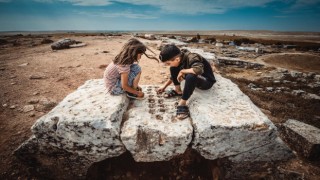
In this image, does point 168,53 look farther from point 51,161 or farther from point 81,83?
point 81,83

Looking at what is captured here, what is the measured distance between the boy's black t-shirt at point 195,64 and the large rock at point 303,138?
1.92 m

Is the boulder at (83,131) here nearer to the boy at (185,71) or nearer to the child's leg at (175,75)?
the boy at (185,71)

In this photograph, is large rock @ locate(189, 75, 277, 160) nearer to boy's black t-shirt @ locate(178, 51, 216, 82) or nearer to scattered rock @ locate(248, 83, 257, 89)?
boy's black t-shirt @ locate(178, 51, 216, 82)

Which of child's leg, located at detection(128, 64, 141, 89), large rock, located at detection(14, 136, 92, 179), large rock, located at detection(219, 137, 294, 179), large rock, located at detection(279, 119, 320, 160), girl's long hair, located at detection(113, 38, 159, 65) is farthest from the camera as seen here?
child's leg, located at detection(128, 64, 141, 89)

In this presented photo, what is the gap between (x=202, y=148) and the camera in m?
2.44

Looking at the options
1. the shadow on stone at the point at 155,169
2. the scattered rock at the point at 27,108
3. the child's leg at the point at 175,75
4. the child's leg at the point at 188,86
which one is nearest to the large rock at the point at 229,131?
the child's leg at the point at 188,86

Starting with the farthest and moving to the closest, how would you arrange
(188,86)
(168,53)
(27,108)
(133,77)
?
1. (27,108)
2. (133,77)
3. (168,53)
4. (188,86)

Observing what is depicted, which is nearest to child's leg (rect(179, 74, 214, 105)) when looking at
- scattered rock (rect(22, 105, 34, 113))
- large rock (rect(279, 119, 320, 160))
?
large rock (rect(279, 119, 320, 160))

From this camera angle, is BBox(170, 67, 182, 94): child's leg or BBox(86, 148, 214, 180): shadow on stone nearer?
BBox(86, 148, 214, 180): shadow on stone

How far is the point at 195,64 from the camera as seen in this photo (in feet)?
9.70

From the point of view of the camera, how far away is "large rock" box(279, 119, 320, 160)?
299 centimetres

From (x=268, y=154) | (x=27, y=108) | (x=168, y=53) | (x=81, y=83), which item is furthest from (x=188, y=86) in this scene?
(x=81, y=83)

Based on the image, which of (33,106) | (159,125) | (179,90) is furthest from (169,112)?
(33,106)

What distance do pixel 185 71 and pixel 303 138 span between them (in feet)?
8.14
